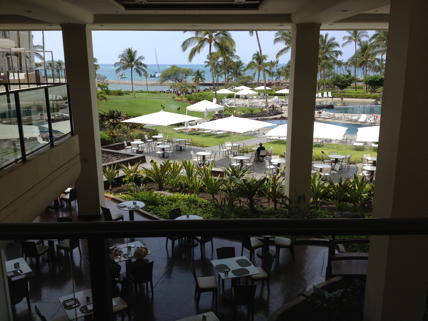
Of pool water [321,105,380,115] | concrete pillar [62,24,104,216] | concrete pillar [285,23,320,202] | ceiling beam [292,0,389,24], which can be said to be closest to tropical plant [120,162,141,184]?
concrete pillar [62,24,104,216]

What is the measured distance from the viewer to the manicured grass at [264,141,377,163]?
24422mm

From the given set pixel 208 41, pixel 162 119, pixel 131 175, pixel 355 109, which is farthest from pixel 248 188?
pixel 355 109

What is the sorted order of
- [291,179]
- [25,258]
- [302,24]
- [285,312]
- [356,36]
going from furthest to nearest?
[356,36]
[291,179]
[302,24]
[25,258]
[285,312]

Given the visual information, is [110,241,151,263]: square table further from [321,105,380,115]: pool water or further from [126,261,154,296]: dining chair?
[321,105,380,115]: pool water

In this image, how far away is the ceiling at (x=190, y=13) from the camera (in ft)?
30.3

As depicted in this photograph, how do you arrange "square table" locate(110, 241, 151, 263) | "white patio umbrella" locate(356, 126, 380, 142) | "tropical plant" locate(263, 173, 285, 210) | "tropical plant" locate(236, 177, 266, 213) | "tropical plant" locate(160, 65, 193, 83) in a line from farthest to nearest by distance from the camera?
"tropical plant" locate(160, 65, 193, 83) → "white patio umbrella" locate(356, 126, 380, 142) → "tropical plant" locate(263, 173, 285, 210) → "tropical plant" locate(236, 177, 266, 213) → "square table" locate(110, 241, 151, 263)

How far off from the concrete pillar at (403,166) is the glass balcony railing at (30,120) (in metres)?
6.09

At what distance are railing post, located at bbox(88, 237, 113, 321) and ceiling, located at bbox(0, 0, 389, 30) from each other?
26.9 ft

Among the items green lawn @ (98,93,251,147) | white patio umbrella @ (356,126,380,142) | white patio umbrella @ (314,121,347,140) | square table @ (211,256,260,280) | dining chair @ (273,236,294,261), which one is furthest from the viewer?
green lawn @ (98,93,251,147)

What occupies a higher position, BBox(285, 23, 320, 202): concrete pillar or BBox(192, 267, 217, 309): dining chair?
BBox(285, 23, 320, 202): concrete pillar

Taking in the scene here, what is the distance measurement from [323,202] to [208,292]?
277 inches

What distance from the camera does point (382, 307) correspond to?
19.6ft

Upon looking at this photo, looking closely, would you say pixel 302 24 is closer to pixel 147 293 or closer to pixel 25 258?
pixel 147 293

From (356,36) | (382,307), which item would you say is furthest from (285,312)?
(356,36)
